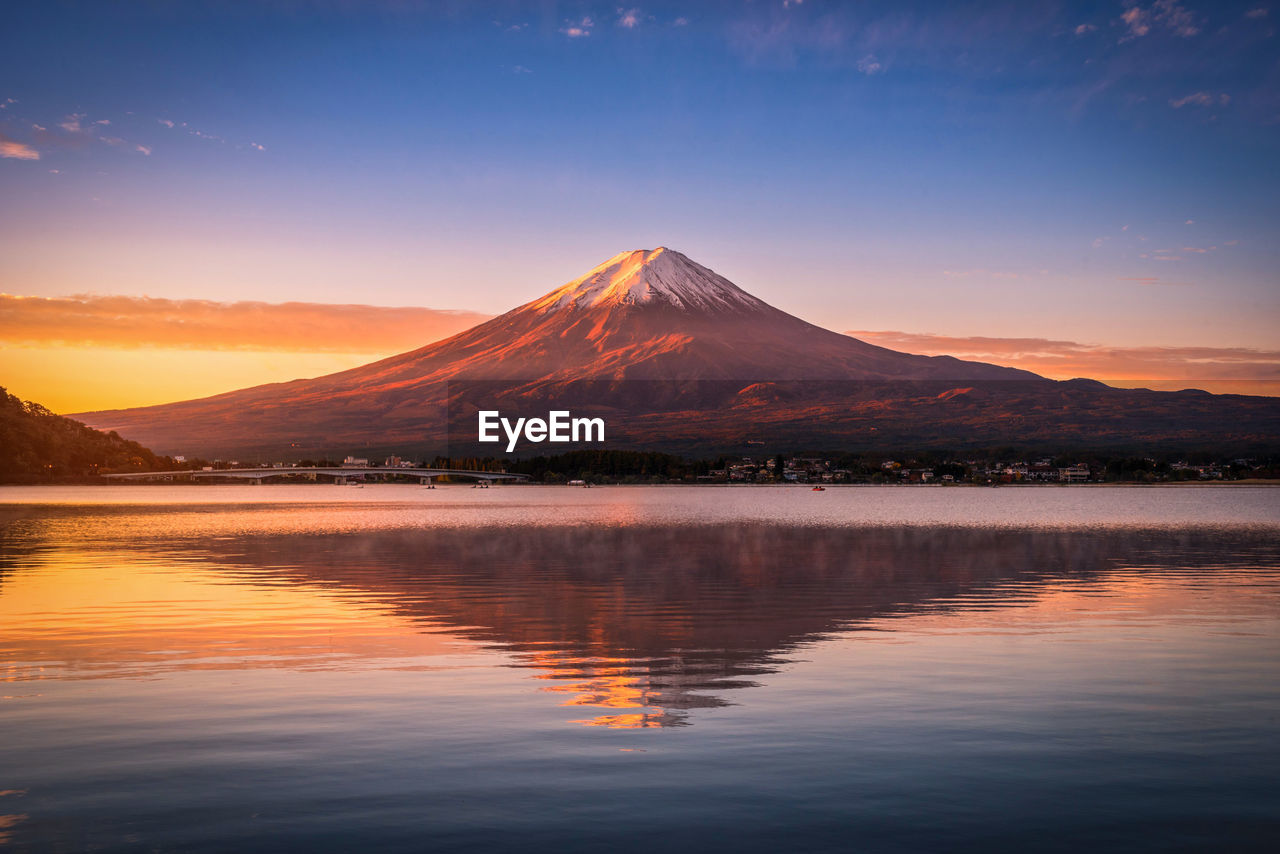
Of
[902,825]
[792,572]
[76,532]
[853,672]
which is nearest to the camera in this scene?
[902,825]

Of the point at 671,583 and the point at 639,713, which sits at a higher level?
the point at 639,713

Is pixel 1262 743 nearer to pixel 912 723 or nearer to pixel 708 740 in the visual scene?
pixel 912 723

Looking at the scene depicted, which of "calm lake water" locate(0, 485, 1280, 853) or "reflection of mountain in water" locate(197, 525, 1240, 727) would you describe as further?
"reflection of mountain in water" locate(197, 525, 1240, 727)

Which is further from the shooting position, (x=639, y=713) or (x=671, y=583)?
(x=671, y=583)

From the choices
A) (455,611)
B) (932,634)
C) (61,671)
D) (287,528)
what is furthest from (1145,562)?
(287,528)

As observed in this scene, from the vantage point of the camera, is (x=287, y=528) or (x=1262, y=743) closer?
(x=1262, y=743)
